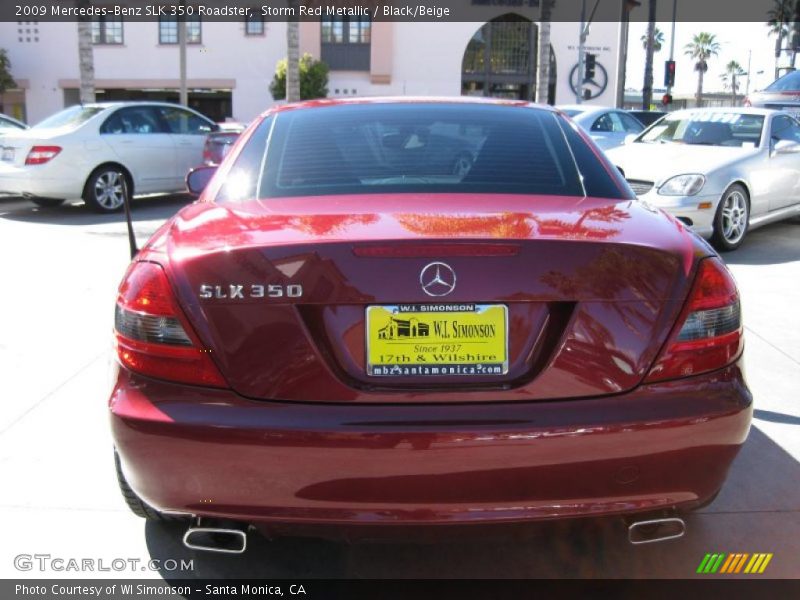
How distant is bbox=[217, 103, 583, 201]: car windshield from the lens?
2.96 meters

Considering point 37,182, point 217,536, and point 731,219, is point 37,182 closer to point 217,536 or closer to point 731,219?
point 731,219

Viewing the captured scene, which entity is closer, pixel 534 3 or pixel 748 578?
pixel 748 578

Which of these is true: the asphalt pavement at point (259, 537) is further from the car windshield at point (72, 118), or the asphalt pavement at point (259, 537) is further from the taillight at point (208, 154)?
the taillight at point (208, 154)

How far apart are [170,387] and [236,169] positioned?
1.11 m

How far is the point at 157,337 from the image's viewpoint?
2.30 m

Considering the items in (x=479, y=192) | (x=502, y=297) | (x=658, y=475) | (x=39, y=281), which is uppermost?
(x=479, y=192)

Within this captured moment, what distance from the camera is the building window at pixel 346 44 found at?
39812 millimetres

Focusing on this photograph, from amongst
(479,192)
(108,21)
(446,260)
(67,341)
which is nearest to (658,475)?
(446,260)

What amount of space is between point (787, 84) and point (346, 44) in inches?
984

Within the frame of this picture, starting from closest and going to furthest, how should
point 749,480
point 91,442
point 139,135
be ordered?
point 749,480
point 91,442
point 139,135

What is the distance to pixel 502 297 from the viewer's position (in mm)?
2182

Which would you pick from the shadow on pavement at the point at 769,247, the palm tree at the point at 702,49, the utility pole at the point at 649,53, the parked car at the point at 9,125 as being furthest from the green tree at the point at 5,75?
the palm tree at the point at 702,49

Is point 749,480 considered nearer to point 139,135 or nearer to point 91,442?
point 91,442

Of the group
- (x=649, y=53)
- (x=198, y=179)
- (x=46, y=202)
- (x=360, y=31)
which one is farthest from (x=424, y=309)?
(x=360, y=31)
